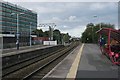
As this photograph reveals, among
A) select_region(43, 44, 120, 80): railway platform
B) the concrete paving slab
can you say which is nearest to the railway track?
select_region(43, 44, 120, 80): railway platform

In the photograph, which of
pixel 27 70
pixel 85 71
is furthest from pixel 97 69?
pixel 27 70

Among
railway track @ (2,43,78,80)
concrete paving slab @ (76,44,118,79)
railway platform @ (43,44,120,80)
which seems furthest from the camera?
railway track @ (2,43,78,80)

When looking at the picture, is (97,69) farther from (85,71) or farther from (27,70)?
(27,70)

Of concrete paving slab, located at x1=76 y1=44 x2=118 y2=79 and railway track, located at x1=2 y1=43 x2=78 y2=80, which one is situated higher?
concrete paving slab, located at x1=76 y1=44 x2=118 y2=79

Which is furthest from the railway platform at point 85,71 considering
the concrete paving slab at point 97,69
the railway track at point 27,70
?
the railway track at point 27,70

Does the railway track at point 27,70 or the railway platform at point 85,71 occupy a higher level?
the railway platform at point 85,71

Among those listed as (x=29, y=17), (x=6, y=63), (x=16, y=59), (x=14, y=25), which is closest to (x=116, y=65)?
(x=6, y=63)

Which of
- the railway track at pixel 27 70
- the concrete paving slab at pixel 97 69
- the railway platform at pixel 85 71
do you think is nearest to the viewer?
the railway platform at pixel 85 71

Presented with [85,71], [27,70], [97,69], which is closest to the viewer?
[85,71]

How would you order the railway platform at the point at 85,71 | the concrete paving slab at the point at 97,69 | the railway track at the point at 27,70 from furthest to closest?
the railway track at the point at 27,70 → the concrete paving slab at the point at 97,69 → the railway platform at the point at 85,71

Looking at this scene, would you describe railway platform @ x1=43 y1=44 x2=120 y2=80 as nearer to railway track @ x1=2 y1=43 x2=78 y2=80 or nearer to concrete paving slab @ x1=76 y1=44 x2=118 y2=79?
concrete paving slab @ x1=76 y1=44 x2=118 y2=79

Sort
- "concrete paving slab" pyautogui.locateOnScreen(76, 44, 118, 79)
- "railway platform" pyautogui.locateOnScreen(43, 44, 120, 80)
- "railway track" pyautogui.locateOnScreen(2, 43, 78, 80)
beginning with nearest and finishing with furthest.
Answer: "railway platform" pyautogui.locateOnScreen(43, 44, 120, 80) → "concrete paving slab" pyautogui.locateOnScreen(76, 44, 118, 79) → "railway track" pyautogui.locateOnScreen(2, 43, 78, 80)

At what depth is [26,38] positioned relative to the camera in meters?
94.6

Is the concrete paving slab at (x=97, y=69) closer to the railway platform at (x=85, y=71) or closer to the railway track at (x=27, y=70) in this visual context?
the railway platform at (x=85, y=71)
